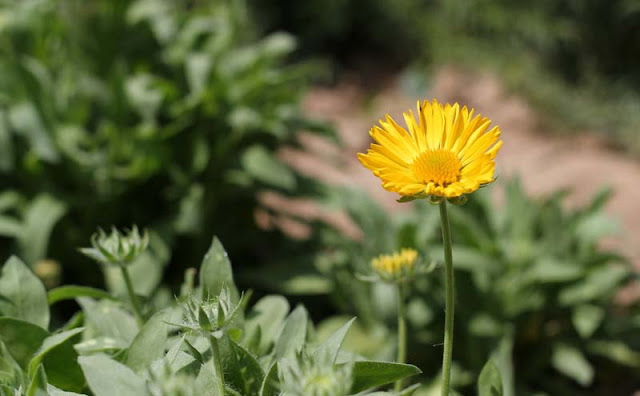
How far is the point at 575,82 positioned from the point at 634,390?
113 inches

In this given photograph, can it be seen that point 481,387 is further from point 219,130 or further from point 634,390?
point 219,130

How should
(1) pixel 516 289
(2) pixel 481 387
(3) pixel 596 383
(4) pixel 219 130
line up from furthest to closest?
(4) pixel 219 130 → (3) pixel 596 383 → (1) pixel 516 289 → (2) pixel 481 387

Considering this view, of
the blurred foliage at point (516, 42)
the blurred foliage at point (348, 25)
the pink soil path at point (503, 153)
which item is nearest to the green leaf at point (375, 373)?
the pink soil path at point (503, 153)

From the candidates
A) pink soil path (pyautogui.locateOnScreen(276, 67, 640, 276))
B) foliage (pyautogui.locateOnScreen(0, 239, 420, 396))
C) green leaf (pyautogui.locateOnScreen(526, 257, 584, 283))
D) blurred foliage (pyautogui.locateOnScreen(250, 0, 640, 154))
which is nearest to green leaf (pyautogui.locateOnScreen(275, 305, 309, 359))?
foliage (pyautogui.locateOnScreen(0, 239, 420, 396))

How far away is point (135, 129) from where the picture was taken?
8.52ft

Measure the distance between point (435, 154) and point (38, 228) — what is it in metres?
1.59

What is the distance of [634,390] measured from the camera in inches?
94.7

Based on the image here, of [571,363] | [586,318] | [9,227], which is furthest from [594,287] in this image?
[9,227]

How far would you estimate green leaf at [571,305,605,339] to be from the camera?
2.19 metres

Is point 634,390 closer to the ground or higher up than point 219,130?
closer to the ground

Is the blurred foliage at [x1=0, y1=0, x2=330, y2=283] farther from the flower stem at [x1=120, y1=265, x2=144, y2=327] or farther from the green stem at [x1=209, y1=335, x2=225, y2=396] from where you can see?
the green stem at [x1=209, y1=335, x2=225, y2=396]

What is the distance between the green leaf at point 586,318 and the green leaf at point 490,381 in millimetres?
1038

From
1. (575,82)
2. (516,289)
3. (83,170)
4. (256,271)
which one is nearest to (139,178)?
(83,170)

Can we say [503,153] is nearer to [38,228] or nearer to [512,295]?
[512,295]
